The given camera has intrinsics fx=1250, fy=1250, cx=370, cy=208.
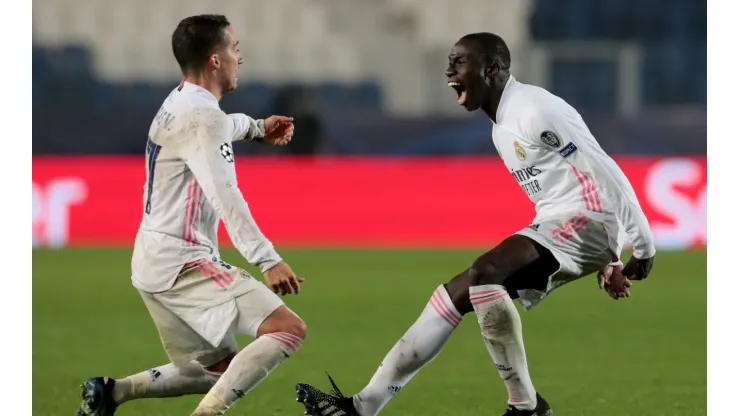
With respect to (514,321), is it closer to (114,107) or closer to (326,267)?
(326,267)

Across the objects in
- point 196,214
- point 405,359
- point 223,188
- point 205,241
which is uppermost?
point 223,188

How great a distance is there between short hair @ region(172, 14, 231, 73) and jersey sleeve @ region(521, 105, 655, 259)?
49.1 inches

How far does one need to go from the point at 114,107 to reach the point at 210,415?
1229 cm

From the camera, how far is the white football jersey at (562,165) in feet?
15.8

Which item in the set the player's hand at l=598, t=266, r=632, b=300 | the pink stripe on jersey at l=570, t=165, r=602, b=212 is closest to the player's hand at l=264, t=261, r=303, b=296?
the pink stripe on jersey at l=570, t=165, r=602, b=212

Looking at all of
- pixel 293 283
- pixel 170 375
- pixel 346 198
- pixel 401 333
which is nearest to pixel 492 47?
pixel 293 283

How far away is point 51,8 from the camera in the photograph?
19.2m

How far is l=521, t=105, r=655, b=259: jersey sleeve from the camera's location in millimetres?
4816

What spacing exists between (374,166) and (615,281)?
9.81m

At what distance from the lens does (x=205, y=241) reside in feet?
15.4

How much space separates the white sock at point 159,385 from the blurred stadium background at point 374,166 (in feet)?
4.08

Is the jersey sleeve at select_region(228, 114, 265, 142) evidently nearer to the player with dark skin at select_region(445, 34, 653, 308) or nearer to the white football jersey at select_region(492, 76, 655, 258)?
the player with dark skin at select_region(445, 34, 653, 308)

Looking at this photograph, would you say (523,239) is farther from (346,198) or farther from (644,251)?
(346,198)

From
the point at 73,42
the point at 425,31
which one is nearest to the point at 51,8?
the point at 73,42
